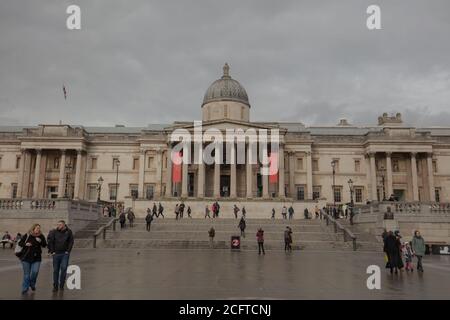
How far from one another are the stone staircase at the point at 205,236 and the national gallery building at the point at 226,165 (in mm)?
19495

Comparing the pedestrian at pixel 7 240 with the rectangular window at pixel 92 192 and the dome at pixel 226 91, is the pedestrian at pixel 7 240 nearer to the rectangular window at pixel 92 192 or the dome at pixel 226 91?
the rectangular window at pixel 92 192

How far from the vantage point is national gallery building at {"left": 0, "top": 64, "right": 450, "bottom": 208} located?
58.6 metres

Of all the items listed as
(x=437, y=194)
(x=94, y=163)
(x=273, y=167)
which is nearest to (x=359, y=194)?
(x=437, y=194)

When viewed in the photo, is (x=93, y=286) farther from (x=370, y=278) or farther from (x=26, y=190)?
(x=26, y=190)

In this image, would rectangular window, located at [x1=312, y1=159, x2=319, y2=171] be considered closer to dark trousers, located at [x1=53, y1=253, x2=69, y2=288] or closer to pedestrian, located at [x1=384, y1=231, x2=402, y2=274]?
pedestrian, located at [x1=384, y1=231, x2=402, y2=274]

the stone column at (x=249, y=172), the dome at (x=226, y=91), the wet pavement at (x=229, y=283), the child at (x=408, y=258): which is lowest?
the wet pavement at (x=229, y=283)

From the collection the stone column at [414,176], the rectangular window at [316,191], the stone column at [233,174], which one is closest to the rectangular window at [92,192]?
the stone column at [233,174]

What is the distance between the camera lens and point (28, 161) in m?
59.5

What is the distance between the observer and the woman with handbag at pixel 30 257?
9891 millimetres

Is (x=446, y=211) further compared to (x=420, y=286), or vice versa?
(x=446, y=211)
